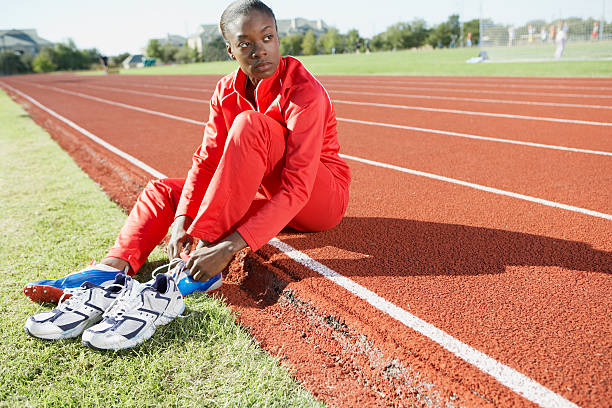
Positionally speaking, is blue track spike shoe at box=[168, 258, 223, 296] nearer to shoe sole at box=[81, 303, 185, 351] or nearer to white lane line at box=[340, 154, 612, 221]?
shoe sole at box=[81, 303, 185, 351]

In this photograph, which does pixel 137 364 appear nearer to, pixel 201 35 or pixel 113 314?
pixel 113 314

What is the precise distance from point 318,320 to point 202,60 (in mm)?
64998

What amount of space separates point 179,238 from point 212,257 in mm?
429

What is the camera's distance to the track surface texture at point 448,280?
1.79 m

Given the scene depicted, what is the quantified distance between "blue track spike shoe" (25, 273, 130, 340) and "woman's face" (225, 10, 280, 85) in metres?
1.24

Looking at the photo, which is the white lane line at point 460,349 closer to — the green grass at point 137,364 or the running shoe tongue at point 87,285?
the green grass at point 137,364

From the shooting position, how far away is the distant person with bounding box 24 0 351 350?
7.00 feet


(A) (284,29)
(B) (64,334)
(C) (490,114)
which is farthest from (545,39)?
(A) (284,29)

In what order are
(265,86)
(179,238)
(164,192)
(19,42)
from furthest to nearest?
(19,42) < (164,192) < (265,86) < (179,238)

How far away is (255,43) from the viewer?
7.77 ft

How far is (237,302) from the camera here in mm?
2473

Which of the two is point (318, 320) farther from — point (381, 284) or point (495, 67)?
point (495, 67)

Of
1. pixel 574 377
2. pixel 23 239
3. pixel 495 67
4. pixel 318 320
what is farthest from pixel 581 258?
pixel 495 67

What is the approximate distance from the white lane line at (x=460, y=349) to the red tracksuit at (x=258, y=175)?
0.50 m
